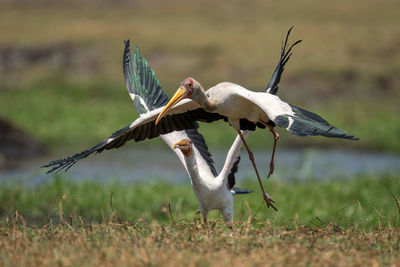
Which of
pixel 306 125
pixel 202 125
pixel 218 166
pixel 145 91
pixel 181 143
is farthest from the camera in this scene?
pixel 202 125

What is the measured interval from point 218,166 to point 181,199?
3.58m

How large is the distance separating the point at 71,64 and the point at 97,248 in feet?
69.0

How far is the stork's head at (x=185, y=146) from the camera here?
579 cm

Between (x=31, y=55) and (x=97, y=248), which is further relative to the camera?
(x=31, y=55)

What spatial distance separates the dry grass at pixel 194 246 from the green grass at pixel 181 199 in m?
3.83

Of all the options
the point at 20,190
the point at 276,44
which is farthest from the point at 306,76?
the point at 20,190

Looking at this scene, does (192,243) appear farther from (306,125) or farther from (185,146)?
(185,146)

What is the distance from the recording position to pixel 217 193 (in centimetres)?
589

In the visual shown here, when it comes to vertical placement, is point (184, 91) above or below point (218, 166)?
above

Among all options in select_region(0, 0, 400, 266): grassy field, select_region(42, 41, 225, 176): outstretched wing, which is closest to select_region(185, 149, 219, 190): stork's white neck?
select_region(42, 41, 225, 176): outstretched wing

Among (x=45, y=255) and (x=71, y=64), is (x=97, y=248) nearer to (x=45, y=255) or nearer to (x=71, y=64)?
(x=45, y=255)

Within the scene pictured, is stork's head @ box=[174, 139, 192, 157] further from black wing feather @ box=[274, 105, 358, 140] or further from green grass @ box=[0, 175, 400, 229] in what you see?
green grass @ box=[0, 175, 400, 229]

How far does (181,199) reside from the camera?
9.41 meters

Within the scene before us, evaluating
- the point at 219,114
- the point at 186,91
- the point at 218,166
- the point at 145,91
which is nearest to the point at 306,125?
the point at 186,91
